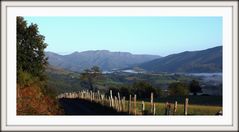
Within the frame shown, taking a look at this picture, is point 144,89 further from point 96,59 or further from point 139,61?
point 96,59

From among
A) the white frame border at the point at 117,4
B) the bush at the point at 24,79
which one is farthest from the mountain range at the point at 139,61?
the white frame border at the point at 117,4

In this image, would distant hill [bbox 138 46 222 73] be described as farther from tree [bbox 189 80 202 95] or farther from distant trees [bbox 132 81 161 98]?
distant trees [bbox 132 81 161 98]

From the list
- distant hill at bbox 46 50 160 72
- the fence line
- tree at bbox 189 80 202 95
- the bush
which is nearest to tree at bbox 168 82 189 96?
tree at bbox 189 80 202 95

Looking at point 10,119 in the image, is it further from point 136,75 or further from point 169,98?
point 169,98

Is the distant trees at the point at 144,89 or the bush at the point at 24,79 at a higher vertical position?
the bush at the point at 24,79

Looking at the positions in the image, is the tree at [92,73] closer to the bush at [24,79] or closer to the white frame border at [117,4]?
the bush at [24,79]

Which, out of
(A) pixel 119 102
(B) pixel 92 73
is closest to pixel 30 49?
(B) pixel 92 73
